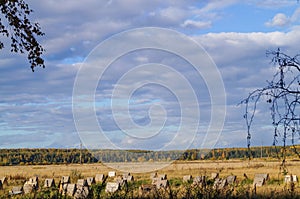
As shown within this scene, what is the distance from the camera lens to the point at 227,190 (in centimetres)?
706

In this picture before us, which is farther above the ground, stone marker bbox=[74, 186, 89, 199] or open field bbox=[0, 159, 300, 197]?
stone marker bbox=[74, 186, 89, 199]

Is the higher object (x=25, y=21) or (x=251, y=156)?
(x=25, y=21)

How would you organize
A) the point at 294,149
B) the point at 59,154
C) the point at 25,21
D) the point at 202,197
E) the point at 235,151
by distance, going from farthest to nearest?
the point at 235,151 → the point at 59,154 → the point at 25,21 → the point at 202,197 → the point at 294,149

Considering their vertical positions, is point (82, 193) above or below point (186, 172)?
above

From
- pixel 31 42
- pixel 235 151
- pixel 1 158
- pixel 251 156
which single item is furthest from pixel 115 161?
pixel 251 156

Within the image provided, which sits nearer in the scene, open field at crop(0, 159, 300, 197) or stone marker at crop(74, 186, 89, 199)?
stone marker at crop(74, 186, 89, 199)

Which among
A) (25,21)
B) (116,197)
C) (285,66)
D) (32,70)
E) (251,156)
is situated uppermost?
(25,21)

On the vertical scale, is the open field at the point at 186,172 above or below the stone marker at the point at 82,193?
below

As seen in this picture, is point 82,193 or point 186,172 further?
point 186,172

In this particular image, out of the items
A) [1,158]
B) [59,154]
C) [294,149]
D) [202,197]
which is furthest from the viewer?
[59,154]

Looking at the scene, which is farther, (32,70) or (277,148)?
(32,70)

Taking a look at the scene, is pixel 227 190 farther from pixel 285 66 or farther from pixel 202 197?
pixel 285 66

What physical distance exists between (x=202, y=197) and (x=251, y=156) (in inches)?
61.8

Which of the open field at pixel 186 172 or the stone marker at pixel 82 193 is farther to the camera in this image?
the open field at pixel 186 172
